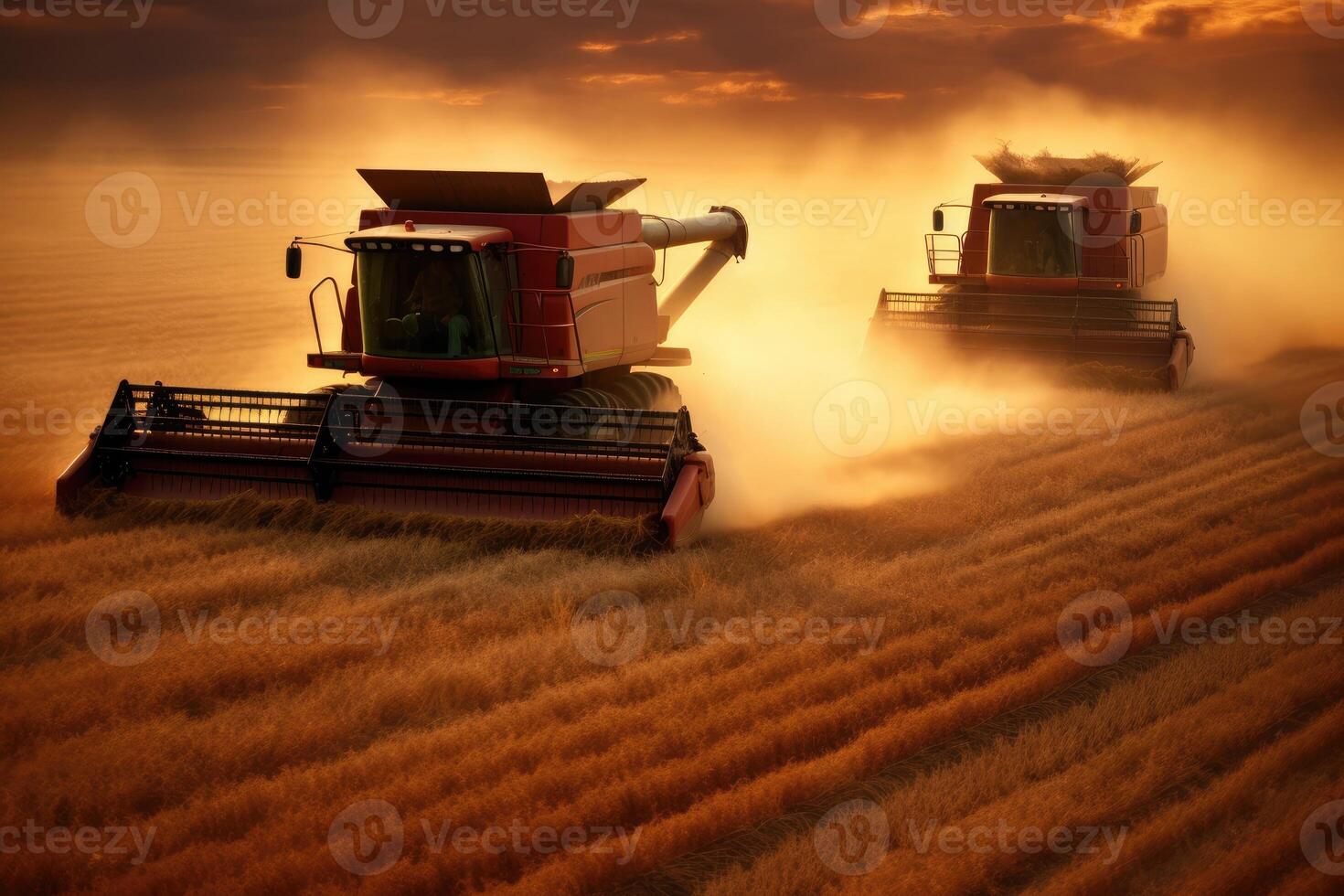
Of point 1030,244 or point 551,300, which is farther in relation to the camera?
point 1030,244

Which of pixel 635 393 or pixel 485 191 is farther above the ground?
pixel 485 191

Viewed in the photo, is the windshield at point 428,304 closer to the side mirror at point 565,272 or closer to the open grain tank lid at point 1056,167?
the side mirror at point 565,272

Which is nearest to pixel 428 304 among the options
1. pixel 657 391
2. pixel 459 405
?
pixel 459 405

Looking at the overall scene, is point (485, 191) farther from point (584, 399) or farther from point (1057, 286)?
point (1057, 286)

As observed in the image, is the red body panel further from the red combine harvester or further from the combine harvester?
the combine harvester

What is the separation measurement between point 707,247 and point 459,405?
17.1 ft

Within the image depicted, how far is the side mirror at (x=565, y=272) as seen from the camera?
7953 mm

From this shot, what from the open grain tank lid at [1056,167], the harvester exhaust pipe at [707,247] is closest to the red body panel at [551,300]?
the harvester exhaust pipe at [707,247]

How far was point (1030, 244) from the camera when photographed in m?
13.7

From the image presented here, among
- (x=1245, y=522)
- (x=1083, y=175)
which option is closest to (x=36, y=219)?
(x=1083, y=175)

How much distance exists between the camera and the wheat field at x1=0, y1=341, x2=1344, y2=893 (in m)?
4.18

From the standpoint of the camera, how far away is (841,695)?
17.7ft

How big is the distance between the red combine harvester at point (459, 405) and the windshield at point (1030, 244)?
20.1 feet

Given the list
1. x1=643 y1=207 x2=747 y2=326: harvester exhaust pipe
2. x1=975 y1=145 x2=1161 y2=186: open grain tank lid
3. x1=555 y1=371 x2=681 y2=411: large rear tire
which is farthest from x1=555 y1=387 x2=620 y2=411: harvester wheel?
x1=975 y1=145 x2=1161 y2=186: open grain tank lid
